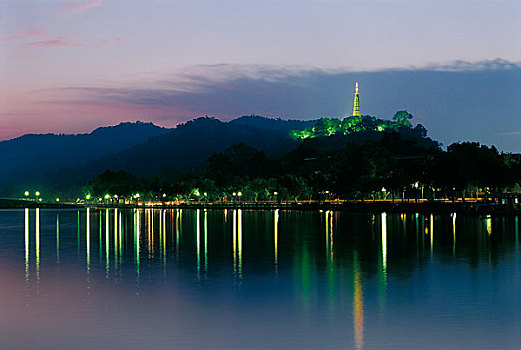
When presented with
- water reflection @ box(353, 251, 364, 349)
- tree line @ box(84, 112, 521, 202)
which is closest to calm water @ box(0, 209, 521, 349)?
water reflection @ box(353, 251, 364, 349)

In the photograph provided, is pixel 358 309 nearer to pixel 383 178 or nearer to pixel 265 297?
pixel 265 297

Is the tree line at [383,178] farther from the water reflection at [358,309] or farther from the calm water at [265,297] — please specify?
the water reflection at [358,309]

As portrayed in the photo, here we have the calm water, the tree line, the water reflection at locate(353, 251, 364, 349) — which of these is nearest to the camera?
the water reflection at locate(353, 251, 364, 349)

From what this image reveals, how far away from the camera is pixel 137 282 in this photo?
96.9ft

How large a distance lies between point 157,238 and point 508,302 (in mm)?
39431

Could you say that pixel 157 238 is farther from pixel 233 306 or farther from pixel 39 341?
pixel 39 341

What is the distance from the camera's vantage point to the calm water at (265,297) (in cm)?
1830

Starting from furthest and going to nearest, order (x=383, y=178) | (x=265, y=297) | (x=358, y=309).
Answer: (x=383, y=178) → (x=265, y=297) → (x=358, y=309)

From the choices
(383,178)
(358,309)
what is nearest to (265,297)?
(358,309)

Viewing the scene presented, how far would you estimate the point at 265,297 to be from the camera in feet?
81.6

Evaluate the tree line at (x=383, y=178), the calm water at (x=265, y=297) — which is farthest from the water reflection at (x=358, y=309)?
the tree line at (x=383, y=178)

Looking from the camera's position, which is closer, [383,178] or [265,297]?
[265,297]

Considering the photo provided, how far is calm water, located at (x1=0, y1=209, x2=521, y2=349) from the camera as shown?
18297 millimetres

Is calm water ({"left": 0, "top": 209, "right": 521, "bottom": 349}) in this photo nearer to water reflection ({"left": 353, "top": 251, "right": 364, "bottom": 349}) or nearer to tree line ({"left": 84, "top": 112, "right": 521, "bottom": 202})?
water reflection ({"left": 353, "top": 251, "right": 364, "bottom": 349})
